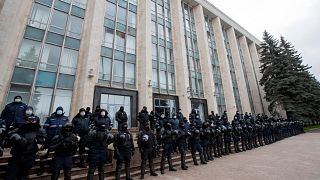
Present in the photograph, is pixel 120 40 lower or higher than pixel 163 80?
higher

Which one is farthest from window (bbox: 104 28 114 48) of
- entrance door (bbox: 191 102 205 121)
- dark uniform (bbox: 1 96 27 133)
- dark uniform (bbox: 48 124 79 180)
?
dark uniform (bbox: 48 124 79 180)

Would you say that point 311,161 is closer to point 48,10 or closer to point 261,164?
point 261,164

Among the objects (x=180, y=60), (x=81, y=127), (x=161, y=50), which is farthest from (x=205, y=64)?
(x=81, y=127)

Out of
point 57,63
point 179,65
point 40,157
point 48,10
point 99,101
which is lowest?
point 40,157

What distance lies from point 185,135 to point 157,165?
1728 mm

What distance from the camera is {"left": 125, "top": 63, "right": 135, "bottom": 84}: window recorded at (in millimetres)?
16772

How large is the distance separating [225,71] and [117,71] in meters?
16.6

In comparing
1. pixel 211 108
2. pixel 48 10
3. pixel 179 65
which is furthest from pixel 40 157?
pixel 211 108

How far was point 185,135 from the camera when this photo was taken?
841cm

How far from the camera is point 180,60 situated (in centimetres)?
2083

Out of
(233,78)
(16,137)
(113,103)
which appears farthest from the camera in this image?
(233,78)

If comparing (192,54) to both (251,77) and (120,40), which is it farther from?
(251,77)

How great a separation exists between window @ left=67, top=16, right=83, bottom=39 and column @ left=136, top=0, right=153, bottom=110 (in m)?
5.38

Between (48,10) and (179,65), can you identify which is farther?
(179,65)
